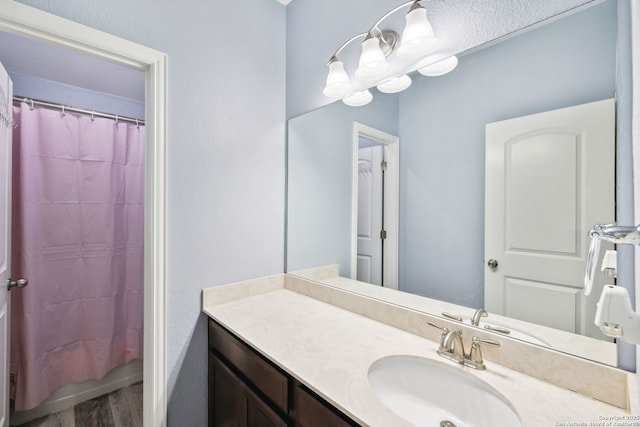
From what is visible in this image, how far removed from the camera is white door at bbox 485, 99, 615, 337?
77cm

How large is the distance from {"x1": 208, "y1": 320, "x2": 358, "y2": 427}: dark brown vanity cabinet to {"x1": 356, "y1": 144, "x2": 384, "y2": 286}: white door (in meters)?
0.61

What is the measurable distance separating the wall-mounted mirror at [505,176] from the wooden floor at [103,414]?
1.73 m

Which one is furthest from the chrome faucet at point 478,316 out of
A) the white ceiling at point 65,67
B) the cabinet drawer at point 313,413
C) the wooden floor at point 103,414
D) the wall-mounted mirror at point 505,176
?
the white ceiling at point 65,67

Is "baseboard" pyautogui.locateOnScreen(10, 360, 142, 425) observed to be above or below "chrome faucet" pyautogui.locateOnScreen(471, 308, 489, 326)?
below

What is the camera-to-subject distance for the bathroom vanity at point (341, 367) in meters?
0.71

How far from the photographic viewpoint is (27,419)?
5.73 feet

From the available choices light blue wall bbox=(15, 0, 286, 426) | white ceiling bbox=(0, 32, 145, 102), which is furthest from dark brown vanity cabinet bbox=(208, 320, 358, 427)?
white ceiling bbox=(0, 32, 145, 102)

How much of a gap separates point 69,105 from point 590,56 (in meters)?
2.84

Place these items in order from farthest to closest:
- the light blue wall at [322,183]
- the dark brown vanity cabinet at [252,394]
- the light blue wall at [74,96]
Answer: the light blue wall at [74,96] → the light blue wall at [322,183] → the dark brown vanity cabinet at [252,394]

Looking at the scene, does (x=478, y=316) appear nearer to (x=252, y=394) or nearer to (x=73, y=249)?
(x=252, y=394)

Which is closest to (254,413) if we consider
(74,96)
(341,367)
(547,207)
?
(341,367)

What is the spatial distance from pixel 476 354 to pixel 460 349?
0.05 meters

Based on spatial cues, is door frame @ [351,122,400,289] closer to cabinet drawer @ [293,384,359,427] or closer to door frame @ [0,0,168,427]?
cabinet drawer @ [293,384,359,427]

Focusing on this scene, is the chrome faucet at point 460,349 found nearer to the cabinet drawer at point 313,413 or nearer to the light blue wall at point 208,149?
the cabinet drawer at point 313,413
